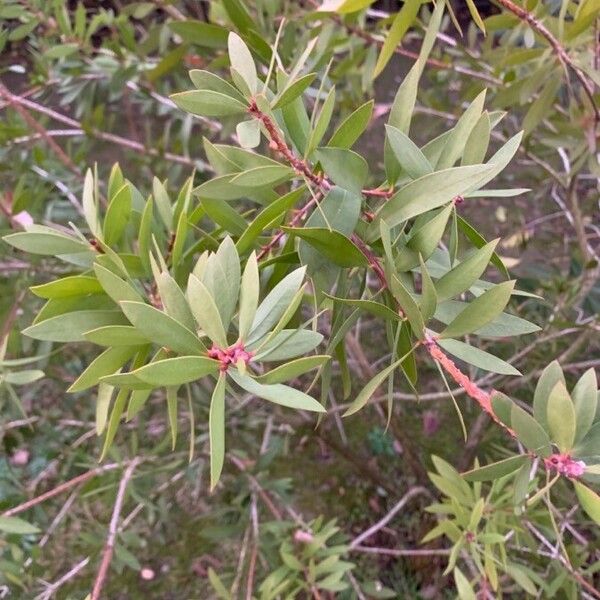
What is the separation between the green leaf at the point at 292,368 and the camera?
0.92ft

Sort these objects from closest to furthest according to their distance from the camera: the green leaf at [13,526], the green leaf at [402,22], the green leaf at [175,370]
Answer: the green leaf at [175,370] < the green leaf at [402,22] < the green leaf at [13,526]

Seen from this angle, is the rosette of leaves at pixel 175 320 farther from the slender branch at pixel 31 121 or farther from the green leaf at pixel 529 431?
the slender branch at pixel 31 121

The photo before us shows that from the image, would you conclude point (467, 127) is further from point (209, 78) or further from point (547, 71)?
point (547, 71)

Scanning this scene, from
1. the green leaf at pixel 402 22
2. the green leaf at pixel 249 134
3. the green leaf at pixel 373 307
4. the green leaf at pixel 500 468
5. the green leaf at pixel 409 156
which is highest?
the green leaf at pixel 402 22

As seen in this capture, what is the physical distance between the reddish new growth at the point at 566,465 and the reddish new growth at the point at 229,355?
17cm

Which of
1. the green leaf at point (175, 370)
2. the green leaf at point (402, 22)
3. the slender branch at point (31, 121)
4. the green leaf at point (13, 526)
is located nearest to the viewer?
the green leaf at point (175, 370)

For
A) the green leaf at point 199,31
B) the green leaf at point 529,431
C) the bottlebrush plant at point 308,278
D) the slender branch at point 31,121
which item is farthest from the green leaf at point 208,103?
the slender branch at point 31,121

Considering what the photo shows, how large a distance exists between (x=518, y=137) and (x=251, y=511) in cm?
85

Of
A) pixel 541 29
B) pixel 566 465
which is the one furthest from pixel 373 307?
pixel 541 29

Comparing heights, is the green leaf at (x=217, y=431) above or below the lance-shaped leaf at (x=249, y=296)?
below

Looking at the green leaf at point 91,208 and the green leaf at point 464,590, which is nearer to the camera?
the green leaf at point 91,208

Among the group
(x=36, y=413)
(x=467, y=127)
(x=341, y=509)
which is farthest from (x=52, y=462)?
(x=467, y=127)

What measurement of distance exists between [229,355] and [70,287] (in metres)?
0.12

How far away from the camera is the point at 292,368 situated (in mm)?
289
